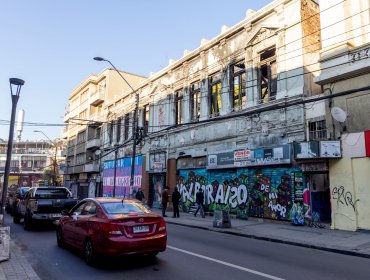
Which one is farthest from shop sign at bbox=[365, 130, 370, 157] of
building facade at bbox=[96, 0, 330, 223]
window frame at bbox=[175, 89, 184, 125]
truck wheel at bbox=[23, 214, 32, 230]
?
window frame at bbox=[175, 89, 184, 125]

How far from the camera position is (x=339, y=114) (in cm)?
1459

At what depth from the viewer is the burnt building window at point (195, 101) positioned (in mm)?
24759

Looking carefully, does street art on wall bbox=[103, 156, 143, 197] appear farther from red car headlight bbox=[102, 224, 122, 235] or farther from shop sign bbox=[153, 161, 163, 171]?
red car headlight bbox=[102, 224, 122, 235]

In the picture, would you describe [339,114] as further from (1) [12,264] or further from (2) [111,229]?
(1) [12,264]

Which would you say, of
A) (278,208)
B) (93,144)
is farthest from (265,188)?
(93,144)

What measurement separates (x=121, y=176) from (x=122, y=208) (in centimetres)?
2681

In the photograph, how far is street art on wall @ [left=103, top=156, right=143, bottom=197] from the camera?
3117 cm

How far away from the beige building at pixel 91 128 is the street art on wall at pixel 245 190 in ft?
58.5

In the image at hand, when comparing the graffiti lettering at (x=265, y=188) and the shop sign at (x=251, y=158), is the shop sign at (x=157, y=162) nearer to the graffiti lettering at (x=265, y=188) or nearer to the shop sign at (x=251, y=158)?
the shop sign at (x=251, y=158)

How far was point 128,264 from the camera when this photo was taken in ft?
25.7

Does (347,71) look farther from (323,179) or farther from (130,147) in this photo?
(130,147)

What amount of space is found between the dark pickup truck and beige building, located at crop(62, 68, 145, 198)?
74.3ft

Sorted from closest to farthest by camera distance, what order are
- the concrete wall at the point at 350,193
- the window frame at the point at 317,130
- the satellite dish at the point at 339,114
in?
the concrete wall at the point at 350,193, the satellite dish at the point at 339,114, the window frame at the point at 317,130

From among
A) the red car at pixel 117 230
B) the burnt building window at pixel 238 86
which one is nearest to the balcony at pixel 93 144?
the burnt building window at pixel 238 86
